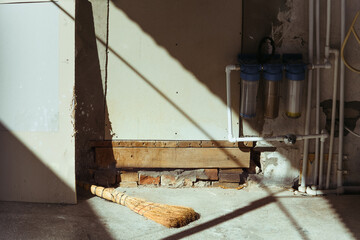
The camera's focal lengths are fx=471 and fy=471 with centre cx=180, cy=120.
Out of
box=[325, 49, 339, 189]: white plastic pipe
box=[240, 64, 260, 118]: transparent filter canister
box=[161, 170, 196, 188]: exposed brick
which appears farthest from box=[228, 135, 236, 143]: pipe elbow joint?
box=[325, 49, 339, 189]: white plastic pipe

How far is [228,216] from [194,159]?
35.6 inches

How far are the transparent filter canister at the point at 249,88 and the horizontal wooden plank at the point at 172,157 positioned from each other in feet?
1.68

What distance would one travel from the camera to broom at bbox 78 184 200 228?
4254mm

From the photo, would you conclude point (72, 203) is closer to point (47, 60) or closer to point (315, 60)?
point (47, 60)

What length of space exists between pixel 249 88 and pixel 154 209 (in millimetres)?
1574

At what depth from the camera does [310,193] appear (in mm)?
5168

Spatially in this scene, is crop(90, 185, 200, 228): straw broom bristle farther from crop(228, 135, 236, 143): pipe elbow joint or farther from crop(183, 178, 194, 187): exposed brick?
crop(228, 135, 236, 143): pipe elbow joint

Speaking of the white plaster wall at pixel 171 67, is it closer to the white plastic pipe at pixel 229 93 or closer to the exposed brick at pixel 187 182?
the white plastic pipe at pixel 229 93

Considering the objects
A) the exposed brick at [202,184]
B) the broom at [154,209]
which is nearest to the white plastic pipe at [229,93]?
the exposed brick at [202,184]

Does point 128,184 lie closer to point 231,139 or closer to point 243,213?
point 231,139

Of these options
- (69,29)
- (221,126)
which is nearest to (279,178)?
(221,126)

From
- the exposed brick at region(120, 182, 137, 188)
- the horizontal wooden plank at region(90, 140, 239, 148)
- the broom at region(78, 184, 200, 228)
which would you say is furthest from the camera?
the exposed brick at region(120, 182, 137, 188)

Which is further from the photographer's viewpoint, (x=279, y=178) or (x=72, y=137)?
(x=279, y=178)

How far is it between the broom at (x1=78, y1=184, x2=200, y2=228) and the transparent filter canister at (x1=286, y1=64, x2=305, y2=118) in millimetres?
1491
